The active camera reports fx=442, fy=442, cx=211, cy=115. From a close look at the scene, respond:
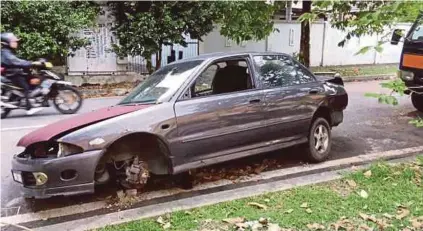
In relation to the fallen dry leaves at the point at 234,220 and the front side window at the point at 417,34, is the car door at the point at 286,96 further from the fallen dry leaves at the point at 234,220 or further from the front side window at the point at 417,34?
the front side window at the point at 417,34

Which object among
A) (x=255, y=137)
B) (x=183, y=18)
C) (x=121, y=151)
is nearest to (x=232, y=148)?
(x=255, y=137)

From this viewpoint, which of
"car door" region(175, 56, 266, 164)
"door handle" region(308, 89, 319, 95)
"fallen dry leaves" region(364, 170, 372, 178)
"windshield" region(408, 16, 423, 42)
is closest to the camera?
"car door" region(175, 56, 266, 164)

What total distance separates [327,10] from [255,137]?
167 cm

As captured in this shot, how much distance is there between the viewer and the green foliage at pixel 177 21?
13.2 meters

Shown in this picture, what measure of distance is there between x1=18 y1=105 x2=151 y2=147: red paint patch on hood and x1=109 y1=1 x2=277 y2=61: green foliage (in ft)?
28.5

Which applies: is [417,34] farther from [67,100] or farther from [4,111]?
[4,111]

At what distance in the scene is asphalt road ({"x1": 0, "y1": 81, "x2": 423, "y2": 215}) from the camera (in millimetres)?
4797

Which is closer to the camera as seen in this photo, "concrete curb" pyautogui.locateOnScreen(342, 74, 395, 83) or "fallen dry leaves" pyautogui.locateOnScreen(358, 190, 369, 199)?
"fallen dry leaves" pyautogui.locateOnScreen(358, 190, 369, 199)

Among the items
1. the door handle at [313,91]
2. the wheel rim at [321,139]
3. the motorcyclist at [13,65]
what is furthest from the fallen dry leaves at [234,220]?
the motorcyclist at [13,65]

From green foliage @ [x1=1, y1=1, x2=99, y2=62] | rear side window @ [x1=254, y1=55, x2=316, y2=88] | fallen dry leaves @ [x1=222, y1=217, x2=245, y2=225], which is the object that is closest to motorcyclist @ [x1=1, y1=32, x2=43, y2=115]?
green foliage @ [x1=1, y1=1, x2=99, y2=62]

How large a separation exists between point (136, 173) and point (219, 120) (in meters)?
1.09

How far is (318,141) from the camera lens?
236 inches

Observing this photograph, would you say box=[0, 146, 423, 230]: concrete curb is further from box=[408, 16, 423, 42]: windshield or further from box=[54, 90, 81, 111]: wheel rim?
box=[54, 90, 81, 111]: wheel rim

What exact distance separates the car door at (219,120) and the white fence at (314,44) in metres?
11.6
